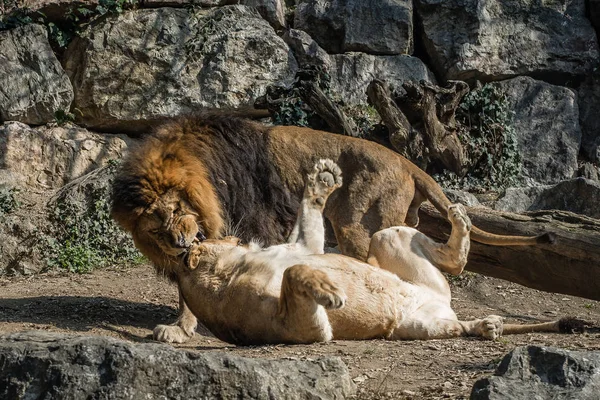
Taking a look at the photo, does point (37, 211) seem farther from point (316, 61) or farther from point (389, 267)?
point (389, 267)

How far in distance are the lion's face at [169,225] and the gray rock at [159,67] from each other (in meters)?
4.91

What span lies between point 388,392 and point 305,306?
2.64 ft

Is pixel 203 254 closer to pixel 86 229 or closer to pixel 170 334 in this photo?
pixel 170 334

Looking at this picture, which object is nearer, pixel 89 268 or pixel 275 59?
pixel 89 268

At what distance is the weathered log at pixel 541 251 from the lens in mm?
6621

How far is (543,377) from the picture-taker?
11.7ft

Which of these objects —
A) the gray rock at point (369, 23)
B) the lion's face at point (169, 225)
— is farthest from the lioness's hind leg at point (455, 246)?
the gray rock at point (369, 23)

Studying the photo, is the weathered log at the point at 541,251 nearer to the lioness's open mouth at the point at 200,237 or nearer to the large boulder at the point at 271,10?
the lioness's open mouth at the point at 200,237

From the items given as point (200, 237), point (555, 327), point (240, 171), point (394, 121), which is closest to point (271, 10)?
point (394, 121)

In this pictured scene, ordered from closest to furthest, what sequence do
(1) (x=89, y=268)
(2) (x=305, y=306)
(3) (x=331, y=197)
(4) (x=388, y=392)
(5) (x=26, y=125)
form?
(4) (x=388, y=392) → (2) (x=305, y=306) → (3) (x=331, y=197) → (1) (x=89, y=268) → (5) (x=26, y=125)

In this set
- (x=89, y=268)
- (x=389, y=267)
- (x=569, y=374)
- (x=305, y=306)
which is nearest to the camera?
(x=569, y=374)

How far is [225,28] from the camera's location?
1104 centimetres

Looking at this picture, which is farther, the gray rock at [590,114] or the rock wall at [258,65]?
the gray rock at [590,114]

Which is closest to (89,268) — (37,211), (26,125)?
(37,211)
